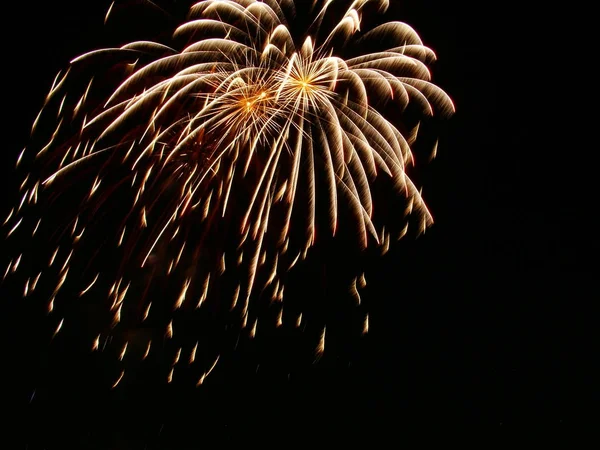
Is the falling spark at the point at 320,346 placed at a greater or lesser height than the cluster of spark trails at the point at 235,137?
lesser

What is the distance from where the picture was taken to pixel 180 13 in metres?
3.29

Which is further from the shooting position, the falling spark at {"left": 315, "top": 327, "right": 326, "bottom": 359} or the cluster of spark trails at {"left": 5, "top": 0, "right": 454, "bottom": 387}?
the falling spark at {"left": 315, "top": 327, "right": 326, "bottom": 359}

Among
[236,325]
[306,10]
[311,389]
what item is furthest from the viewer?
[311,389]

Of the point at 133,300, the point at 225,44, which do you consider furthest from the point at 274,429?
the point at 225,44

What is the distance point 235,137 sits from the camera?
3.08 m

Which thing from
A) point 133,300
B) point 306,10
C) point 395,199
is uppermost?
point 306,10

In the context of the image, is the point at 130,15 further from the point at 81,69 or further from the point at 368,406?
the point at 368,406

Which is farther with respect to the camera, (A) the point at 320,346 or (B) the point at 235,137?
(A) the point at 320,346

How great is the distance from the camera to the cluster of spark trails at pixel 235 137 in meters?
2.98

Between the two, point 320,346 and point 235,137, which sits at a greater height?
point 235,137

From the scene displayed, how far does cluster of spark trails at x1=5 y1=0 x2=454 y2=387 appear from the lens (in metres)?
2.98

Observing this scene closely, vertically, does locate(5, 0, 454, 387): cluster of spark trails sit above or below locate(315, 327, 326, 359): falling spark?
above

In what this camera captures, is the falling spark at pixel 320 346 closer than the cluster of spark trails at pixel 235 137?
No

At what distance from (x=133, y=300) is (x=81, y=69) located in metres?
1.60
